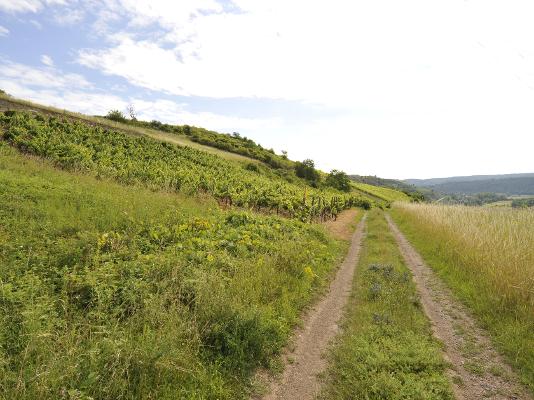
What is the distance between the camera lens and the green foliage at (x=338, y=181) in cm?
7217

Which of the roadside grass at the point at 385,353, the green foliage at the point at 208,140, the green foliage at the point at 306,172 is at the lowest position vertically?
the roadside grass at the point at 385,353

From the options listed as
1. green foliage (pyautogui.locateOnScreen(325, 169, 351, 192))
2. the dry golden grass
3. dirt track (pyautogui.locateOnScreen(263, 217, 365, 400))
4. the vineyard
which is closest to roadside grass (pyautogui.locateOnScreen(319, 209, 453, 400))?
dirt track (pyautogui.locateOnScreen(263, 217, 365, 400))

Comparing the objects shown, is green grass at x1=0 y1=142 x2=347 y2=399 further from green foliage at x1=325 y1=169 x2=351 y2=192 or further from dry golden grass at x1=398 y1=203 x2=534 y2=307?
green foliage at x1=325 y1=169 x2=351 y2=192

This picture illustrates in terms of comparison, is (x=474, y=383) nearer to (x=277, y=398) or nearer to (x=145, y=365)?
(x=277, y=398)

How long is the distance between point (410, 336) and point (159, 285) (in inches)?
196

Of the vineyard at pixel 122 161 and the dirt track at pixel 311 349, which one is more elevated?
the vineyard at pixel 122 161

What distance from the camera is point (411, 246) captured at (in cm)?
1830

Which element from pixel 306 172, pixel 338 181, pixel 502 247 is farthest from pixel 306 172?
pixel 502 247

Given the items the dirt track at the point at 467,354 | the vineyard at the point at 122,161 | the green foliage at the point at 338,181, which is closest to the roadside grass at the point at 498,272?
the dirt track at the point at 467,354

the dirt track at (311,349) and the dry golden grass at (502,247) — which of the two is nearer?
the dirt track at (311,349)

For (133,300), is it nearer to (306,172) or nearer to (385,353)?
(385,353)

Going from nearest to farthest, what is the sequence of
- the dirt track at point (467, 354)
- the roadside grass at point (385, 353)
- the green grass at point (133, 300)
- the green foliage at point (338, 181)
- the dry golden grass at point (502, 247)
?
the green grass at point (133, 300) < the roadside grass at point (385, 353) < the dirt track at point (467, 354) < the dry golden grass at point (502, 247) < the green foliage at point (338, 181)

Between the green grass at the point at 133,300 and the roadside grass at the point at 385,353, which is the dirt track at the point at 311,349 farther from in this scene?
the green grass at the point at 133,300

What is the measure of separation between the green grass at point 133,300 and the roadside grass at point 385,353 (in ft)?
3.92
